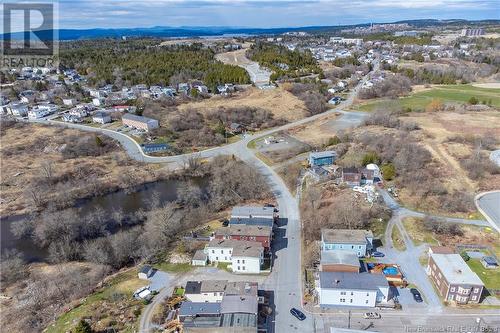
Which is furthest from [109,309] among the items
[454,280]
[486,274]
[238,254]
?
[486,274]

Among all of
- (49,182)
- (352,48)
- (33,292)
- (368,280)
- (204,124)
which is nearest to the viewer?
(368,280)

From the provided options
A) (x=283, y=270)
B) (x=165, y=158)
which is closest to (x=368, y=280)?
(x=283, y=270)

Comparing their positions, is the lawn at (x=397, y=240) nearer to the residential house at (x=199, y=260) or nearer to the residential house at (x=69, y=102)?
the residential house at (x=199, y=260)

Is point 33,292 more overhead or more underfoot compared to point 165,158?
more underfoot

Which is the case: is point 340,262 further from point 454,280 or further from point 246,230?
point 246,230

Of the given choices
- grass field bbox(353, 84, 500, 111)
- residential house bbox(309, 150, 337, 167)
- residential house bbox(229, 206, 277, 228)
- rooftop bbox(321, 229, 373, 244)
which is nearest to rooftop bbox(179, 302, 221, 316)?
residential house bbox(229, 206, 277, 228)

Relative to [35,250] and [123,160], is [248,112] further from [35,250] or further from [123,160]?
[35,250]

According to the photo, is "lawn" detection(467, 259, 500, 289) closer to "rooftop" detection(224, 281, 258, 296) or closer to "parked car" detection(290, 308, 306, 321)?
"parked car" detection(290, 308, 306, 321)
